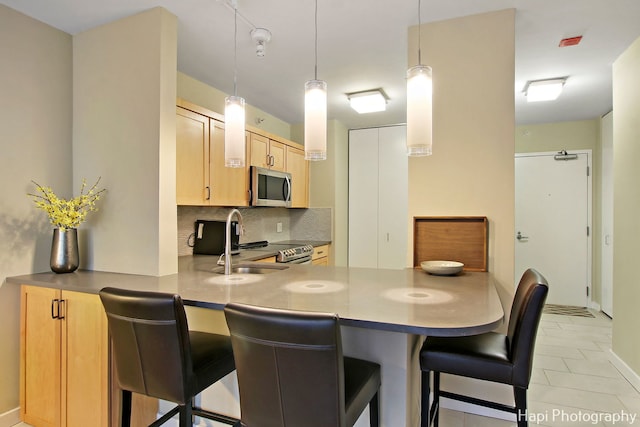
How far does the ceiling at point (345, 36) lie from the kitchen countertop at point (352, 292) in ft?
5.18

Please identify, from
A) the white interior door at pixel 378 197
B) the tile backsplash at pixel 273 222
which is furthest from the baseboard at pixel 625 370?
the tile backsplash at pixel 273 222

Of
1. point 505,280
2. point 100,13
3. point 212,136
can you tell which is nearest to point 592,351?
point 505,280

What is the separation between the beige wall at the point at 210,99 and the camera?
127 inches

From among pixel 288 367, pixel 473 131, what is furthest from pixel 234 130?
pixel 473 131

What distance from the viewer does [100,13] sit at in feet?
7.23

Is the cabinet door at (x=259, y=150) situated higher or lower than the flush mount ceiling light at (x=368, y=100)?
lower

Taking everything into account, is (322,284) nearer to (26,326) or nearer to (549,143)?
(26,326)

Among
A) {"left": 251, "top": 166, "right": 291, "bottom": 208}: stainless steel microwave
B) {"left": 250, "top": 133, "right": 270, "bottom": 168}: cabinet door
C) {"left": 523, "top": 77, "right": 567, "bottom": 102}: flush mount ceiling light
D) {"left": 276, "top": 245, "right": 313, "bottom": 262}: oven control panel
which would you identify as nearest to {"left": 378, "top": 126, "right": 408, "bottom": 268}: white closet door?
{"left": 276, "top": 245, "right": 313, "bottom": 262}: oven control panel

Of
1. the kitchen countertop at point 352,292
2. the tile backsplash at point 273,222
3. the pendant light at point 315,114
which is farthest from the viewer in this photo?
the tile backsplash at point 273,222

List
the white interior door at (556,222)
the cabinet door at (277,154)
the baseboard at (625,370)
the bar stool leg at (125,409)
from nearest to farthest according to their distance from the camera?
Result: the bar stool leg at (125,409), the baseboard at (625,370), the cabinet door at (277,154), the white interior door at (556,222)

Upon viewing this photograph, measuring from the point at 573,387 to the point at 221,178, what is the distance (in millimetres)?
3113

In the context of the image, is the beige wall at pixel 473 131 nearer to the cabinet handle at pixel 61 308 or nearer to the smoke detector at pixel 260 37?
the smoke detector at pixel 260 37

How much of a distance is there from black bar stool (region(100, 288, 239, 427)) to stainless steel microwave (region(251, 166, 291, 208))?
7.32 feet

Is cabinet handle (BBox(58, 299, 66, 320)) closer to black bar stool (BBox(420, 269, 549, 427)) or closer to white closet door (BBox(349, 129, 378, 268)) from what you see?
black bar stool (BBox(420, 269, 549, 427))
